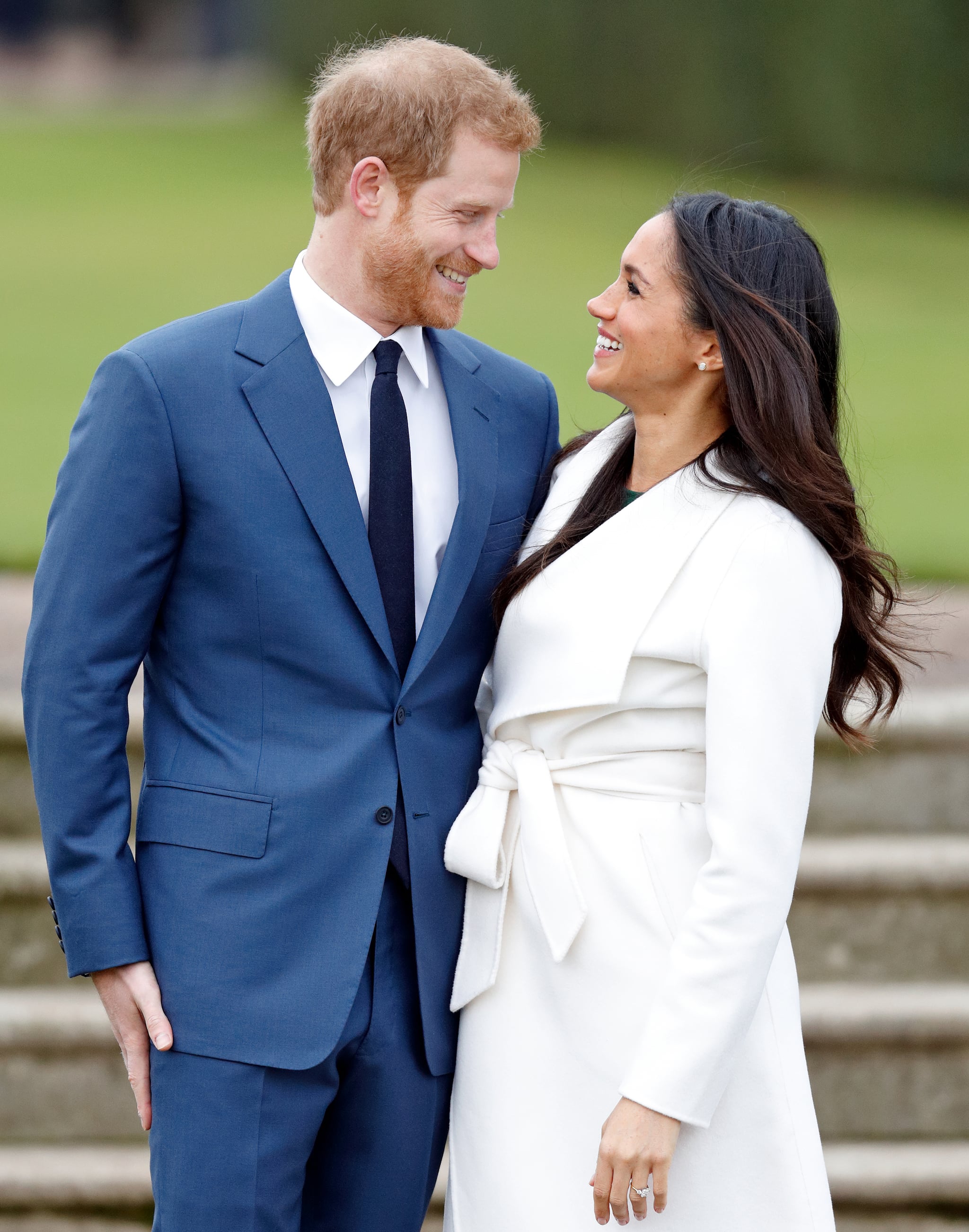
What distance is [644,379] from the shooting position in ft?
6.58

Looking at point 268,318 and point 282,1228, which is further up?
point 268,318

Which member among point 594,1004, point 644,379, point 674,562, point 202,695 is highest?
point 644,379

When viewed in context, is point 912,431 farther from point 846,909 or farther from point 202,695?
point 202,695

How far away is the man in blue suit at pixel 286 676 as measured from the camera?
186 cm

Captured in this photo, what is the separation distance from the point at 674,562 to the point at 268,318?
0.61 meters

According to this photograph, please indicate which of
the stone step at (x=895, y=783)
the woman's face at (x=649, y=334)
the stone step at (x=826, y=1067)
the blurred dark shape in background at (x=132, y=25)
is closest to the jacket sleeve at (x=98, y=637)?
the woman's face at (x=649, y=334)

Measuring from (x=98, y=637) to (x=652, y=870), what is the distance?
2.42 ft

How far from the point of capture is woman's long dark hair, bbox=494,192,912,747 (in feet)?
6.23

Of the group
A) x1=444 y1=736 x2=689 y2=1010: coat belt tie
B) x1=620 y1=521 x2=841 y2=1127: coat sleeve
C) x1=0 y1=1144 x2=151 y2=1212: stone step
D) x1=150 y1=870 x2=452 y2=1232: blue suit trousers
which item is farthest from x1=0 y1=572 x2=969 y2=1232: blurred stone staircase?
x1=620 y1=521 x2=841 y2=1127: coat sleeve

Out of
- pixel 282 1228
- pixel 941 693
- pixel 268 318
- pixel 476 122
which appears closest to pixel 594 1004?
pixel 282 1228

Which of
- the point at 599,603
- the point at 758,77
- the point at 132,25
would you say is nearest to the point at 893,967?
the point at 599,603

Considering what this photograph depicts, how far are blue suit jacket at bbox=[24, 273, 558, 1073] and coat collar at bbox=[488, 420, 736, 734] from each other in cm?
12

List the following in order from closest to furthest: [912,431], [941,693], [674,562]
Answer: [674,562] < [941,693] < [912,431]

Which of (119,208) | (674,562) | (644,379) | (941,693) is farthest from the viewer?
(119,208)
